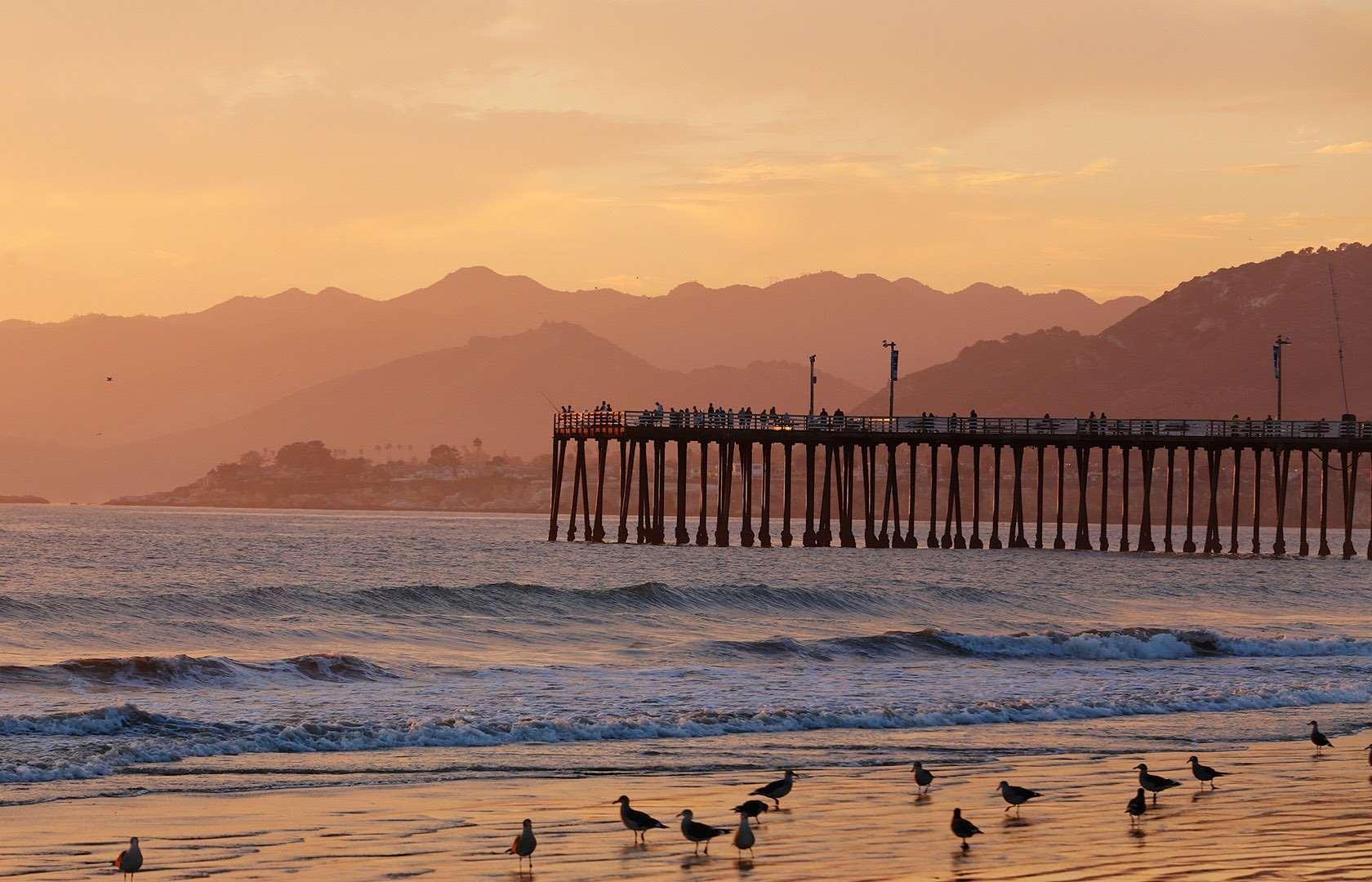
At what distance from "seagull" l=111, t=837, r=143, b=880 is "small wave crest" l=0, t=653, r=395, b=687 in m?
15.1

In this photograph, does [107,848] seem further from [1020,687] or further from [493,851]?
[1020,687]

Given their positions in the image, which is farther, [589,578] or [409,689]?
[589,578]

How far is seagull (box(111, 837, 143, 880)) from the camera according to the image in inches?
579

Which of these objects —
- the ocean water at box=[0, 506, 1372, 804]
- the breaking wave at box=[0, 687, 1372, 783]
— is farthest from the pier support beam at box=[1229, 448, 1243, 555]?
the breaking wave at box=[0, 687, 1372, 783]

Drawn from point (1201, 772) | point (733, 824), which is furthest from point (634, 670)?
point (733, 824)

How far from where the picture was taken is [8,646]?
3544 centimetres

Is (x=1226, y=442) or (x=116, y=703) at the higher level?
(x=1226, y=442)

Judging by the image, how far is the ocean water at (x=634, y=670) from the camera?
74.3 ft

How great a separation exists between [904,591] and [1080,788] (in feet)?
115

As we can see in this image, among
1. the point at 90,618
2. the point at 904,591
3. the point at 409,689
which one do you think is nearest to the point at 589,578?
the point at 904,591

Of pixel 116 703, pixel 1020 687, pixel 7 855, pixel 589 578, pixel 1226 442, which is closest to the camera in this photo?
pixel 7 855

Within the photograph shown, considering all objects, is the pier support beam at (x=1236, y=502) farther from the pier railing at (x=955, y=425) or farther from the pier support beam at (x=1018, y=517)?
the pier support beam at (x=1018, y=517)

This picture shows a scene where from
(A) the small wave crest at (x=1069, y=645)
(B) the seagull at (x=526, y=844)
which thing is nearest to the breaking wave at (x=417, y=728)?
(B) the seagull at (x=526, y=844)

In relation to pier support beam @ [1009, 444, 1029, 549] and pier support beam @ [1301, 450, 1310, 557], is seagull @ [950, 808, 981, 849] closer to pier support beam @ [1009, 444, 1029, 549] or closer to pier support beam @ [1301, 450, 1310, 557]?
pier support beam @ [1301, 450, 1310, 557]
